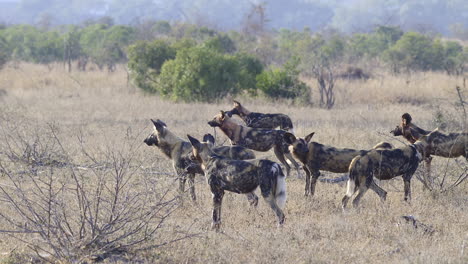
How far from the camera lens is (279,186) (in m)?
6.54

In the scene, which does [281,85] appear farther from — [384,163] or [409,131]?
[384,163]

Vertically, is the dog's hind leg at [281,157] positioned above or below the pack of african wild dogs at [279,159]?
below

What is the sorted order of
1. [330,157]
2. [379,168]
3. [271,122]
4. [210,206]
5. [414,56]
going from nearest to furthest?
[379,168], [210,206], [330,157], [271,122], [414,56]

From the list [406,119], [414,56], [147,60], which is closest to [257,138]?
[406,119]

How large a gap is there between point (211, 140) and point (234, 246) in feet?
6.44

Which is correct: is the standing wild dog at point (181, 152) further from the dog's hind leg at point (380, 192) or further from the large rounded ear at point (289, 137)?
the dog's hind leg at point (380, 192)

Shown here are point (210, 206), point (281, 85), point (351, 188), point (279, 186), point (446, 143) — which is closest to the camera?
point (279, 186)

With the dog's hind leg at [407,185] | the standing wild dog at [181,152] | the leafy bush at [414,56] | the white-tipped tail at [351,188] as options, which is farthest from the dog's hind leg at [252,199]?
the leafy bush at [414,56]

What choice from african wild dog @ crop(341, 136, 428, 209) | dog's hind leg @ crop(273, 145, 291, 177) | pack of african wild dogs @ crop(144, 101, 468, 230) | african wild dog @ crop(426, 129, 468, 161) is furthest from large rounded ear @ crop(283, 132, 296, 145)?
african wild dog @ crop(426, 129, 468, 161)

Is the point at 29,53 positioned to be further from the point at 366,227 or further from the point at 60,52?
the point at 366,227

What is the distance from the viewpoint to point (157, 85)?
19.7 meters

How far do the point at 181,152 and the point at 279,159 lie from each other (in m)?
1.97

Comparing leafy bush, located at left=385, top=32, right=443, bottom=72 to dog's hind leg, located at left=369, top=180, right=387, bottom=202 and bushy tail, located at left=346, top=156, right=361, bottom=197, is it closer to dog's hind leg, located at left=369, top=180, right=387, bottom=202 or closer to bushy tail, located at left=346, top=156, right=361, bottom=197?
dog's hind leg, located at left=369, top=180, right=387, bottom=202

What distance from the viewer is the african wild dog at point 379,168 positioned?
7.32 metres
